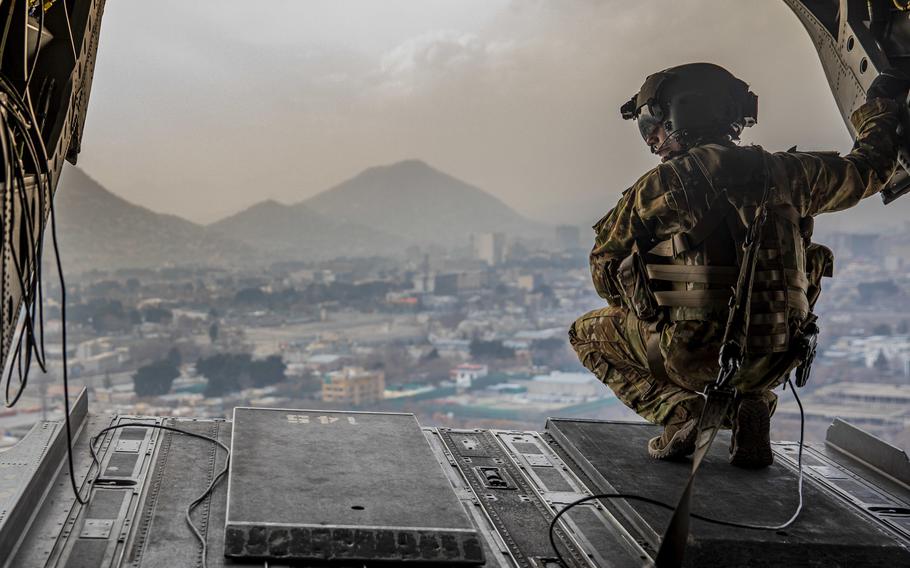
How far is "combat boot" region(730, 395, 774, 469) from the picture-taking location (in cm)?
430

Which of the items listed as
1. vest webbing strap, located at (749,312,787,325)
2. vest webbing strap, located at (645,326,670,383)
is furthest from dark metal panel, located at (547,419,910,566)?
vest webbing strap, located at (749,312,787,325)

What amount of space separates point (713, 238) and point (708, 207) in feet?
0.45

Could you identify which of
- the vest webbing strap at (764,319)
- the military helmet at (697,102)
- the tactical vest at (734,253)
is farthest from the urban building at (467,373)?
the vest webbing strap at (764,319)

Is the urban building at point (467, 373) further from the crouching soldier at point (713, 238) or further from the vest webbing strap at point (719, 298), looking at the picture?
the vest webbing strap at point (719, 298)

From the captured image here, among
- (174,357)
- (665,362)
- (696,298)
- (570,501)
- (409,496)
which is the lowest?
(174,357)

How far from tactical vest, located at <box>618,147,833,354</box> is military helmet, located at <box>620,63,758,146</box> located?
0.24 meters

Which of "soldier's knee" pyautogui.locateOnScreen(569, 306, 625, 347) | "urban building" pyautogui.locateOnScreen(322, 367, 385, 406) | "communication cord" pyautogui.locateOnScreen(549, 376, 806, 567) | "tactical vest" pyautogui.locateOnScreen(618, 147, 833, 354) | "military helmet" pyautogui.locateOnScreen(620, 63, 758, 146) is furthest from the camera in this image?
"urban building" pyautogui.locateOnScreen(322, 367, 385, 406)

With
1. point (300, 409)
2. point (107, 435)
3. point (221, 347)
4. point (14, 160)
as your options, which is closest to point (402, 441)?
point (300, 409)

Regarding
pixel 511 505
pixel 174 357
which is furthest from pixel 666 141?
pixel 174 357

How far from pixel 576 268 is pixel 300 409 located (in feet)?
20.8

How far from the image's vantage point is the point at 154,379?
9695mm

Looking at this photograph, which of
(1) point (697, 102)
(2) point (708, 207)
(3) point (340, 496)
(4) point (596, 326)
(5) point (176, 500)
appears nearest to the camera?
(3) point (340, 496)

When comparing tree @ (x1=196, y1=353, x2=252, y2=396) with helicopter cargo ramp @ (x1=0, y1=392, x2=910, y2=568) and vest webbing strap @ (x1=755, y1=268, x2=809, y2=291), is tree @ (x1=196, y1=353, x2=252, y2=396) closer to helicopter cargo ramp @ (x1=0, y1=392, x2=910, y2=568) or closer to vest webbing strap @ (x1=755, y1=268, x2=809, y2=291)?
helicopter cargo ramp @ (x1=0, y1=392, x2=910, y2=568)

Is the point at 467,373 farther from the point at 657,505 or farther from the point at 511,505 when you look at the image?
the point at 657,505
